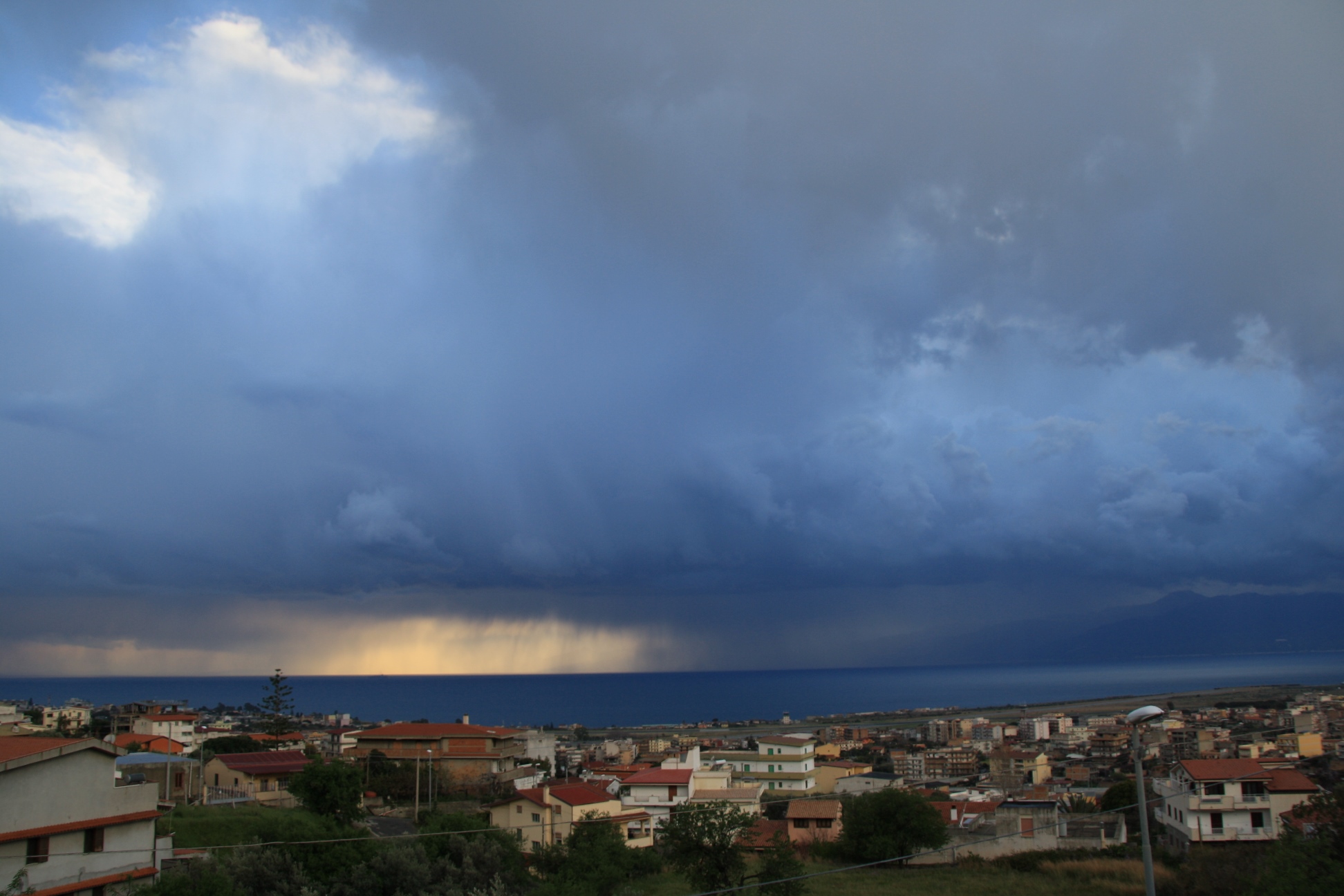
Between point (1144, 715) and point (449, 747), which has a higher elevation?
point (1144, 715)

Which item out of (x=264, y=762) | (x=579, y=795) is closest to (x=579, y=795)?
(x=579, y=795)

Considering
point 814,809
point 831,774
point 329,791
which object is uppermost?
point 329,791

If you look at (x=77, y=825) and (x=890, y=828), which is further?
(x=890, y=828)

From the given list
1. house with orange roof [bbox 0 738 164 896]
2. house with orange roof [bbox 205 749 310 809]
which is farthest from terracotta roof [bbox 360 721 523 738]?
house with orange roof [bbox 0 738 164 896]

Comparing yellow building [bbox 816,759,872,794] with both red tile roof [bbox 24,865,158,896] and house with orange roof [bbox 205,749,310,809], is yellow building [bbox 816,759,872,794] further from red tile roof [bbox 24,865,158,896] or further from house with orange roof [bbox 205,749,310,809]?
red tile roof [bbox 24,865,158,896]

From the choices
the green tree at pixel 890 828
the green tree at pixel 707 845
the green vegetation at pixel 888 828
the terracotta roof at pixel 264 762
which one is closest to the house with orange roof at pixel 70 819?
the green tree at pixel 707 845

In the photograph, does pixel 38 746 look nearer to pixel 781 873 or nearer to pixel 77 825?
pixel 77 825

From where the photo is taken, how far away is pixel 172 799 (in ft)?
103

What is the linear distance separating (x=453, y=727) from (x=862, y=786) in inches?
1134

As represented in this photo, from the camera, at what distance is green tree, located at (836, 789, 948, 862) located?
1347 inches

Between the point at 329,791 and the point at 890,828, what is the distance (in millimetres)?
22620

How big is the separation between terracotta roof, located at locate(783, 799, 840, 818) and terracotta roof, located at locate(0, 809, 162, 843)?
30.0 m

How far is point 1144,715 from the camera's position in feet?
32.7

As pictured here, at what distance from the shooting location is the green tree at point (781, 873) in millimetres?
23517
